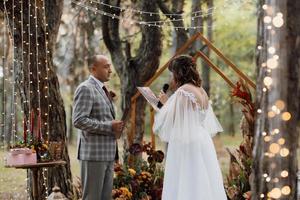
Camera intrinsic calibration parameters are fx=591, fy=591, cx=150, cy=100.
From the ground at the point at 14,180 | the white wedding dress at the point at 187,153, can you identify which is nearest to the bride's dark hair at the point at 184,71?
the white wedding dress at the point at 187,153

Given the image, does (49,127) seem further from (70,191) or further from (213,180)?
(213,180)

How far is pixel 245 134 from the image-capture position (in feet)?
20.5

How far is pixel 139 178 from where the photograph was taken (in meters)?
6.76

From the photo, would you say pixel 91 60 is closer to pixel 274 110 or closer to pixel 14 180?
pixel 274 110

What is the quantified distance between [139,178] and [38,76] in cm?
163

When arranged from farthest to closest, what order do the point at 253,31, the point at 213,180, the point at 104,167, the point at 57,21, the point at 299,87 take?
the point at 253,31
the point at 57,21
the point at 213,180
the point at 104,167
the point at 299,87

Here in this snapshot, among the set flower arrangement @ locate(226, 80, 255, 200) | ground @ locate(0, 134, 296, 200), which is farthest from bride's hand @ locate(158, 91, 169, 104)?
ground @ locate(0, 134, 296, 200)

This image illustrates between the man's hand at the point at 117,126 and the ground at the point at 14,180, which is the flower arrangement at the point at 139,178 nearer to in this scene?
the ground at the point at 14,180

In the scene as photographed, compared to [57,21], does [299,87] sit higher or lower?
lower

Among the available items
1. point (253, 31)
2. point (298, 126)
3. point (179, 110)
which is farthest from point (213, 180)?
point (253, 31)

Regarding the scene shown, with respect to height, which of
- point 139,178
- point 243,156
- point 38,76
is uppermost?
point 38,76

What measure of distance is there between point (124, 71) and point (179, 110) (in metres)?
4.83

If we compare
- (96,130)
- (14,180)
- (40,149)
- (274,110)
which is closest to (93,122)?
(96,130)

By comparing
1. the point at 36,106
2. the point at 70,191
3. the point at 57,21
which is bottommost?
the point at 70,191
